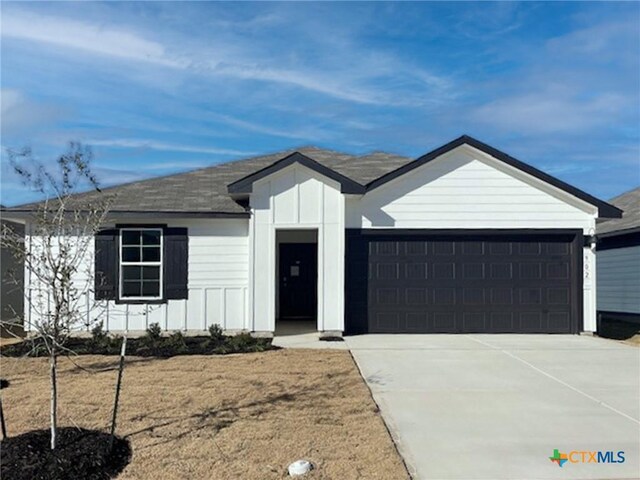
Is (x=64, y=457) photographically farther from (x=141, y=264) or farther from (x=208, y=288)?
(x=141, y=264)

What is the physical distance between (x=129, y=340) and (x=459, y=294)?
7.10 meters

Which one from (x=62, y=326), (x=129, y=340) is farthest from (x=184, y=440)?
(x=129, y=340)

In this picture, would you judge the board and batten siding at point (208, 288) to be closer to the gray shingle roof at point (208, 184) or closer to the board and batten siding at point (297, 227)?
the gray shingle roof at point (208, 184)

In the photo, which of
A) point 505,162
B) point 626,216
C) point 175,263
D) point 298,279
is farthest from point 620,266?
point 175,263

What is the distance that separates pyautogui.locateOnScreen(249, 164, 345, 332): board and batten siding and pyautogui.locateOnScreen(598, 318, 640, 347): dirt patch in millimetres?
6349

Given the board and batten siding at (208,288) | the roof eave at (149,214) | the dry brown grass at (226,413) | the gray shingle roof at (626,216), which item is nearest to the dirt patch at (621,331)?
the gray shingle roof at (626,216)

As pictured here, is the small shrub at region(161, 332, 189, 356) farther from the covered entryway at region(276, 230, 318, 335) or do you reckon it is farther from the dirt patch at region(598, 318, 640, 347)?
the dirt patch at region(598, 318, 640, 347)

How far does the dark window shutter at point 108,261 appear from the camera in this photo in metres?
12.3

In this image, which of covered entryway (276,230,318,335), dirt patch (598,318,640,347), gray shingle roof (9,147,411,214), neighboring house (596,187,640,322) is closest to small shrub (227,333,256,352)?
gray shingle roof (9,147,411,214)

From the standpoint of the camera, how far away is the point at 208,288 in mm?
12641

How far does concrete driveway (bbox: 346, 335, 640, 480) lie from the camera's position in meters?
5.11

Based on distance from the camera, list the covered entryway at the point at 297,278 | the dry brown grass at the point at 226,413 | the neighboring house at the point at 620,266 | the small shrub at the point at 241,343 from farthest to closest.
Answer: the neighboring house at the point at 620,266 < the covered entryway at the point at 297,278 < the small shrub at the point at 241,343 < the dry brown grass at the point at 226,413

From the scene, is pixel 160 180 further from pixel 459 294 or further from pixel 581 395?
pixel 581 395

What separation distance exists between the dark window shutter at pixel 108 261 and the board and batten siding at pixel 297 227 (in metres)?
2.99
